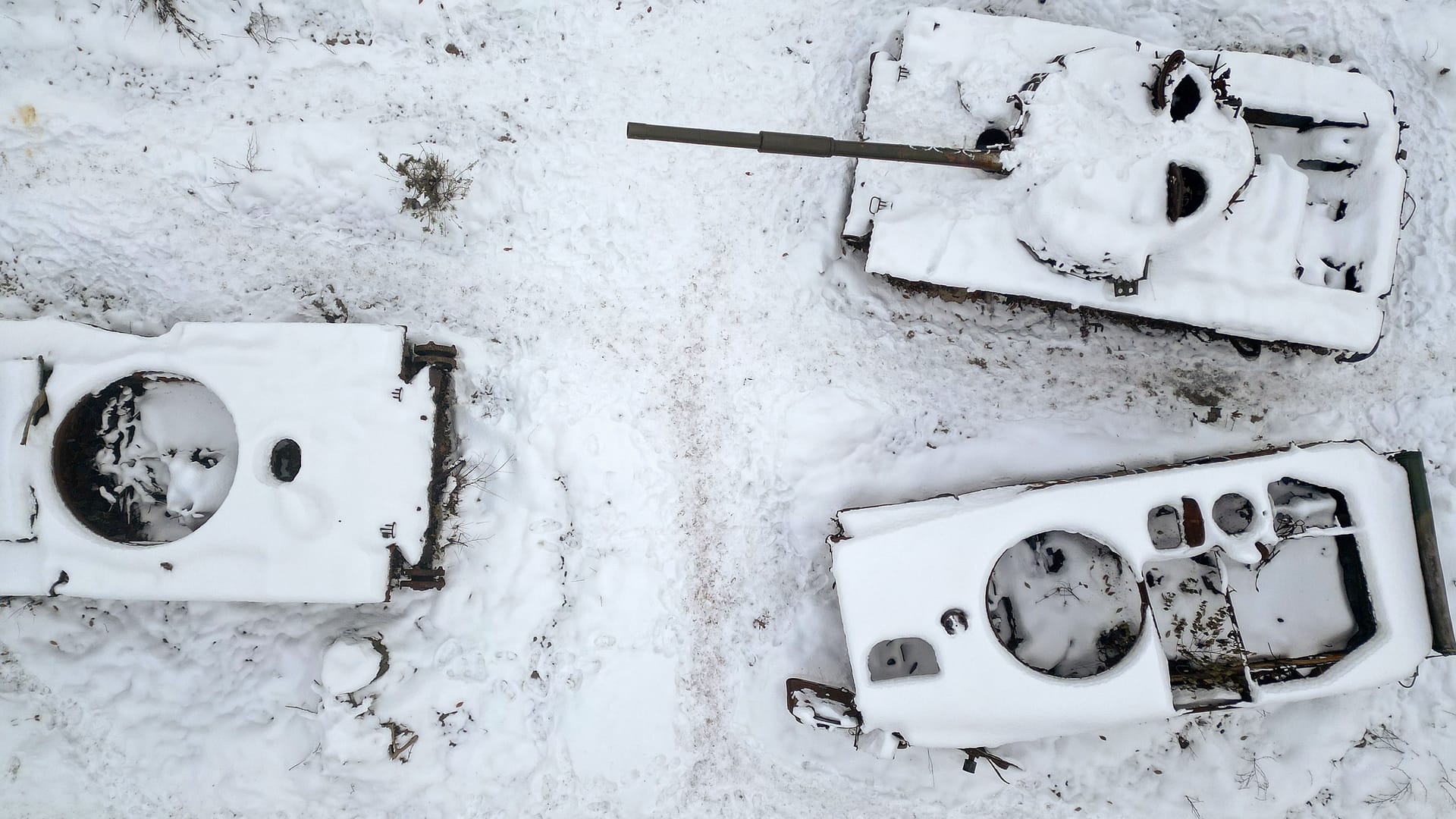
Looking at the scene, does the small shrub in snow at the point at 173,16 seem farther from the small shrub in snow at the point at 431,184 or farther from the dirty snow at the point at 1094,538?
the dirty snow at the point at 1094,538

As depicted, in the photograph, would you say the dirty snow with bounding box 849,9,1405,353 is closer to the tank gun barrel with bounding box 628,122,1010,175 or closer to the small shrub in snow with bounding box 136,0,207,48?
the tank gun barrel with bounding box 628,122,1010,175

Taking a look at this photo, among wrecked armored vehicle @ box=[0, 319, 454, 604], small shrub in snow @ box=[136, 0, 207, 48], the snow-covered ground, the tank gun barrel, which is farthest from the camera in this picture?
small shrub in snow @ box=[136, 0, 207, 48]

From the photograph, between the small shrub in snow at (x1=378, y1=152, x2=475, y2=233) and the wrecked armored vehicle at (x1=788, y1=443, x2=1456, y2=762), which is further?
the small shrub in snow at (x1=378, y1=152, x2=475, y2=233)

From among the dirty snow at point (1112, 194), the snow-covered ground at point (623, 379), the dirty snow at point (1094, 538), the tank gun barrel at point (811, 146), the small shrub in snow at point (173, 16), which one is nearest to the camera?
the tank gun barrel at point (811, 146)

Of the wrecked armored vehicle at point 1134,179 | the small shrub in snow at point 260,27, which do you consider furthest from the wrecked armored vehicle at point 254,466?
the wrecked armored vehicle at point 1134,179

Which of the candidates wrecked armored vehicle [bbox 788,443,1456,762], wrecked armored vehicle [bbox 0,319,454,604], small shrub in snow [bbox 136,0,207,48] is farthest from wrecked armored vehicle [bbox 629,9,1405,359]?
small shrub in snow [bbox 136,0,207,48]
